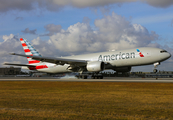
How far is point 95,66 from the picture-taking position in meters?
36.7

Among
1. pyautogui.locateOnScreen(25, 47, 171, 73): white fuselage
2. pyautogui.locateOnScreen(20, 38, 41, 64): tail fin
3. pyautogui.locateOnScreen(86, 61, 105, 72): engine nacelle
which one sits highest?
pyautogui.locateOnScreen(20, 38, 41, 64): tail fin

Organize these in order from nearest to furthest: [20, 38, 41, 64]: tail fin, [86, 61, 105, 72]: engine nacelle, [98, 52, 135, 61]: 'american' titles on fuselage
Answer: [98, 52, 135, 61]: 'american' titles on fuselage < [86, 61, 105, 72]: engine nacelle < [20, 38, 41, 64]: tail fin

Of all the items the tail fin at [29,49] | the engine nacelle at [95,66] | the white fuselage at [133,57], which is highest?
the tail fin at [29,49]

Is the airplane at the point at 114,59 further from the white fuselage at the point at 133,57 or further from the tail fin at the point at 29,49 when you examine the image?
the tail fin at the point at 29,49

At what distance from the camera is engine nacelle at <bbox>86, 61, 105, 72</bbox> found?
120 ft

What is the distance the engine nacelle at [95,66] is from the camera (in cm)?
3650

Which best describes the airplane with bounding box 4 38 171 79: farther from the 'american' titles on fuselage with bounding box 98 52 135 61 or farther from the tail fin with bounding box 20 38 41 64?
the tail fin with bounding box 20 38 41 64

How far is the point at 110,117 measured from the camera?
700 cm

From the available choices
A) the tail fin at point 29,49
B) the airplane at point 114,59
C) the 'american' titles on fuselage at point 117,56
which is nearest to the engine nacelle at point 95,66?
the airplane at point 114,59

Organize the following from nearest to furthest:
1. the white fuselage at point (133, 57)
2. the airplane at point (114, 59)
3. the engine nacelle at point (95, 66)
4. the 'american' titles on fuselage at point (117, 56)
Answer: the white fuselage at point (133, 57) → the airplane at point (114, 59) → the 'american' titles on fuselage at point (117, 56) → the engine nacelle at point (95, 66)

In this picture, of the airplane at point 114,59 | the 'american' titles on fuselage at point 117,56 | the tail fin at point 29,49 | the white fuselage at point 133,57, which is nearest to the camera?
the white fuselage at point 133,57

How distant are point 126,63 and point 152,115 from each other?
29493 mm

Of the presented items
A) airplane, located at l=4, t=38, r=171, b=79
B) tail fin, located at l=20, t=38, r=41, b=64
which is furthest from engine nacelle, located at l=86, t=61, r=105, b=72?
tail fin, located at l=20, t=38, r=41, b=64

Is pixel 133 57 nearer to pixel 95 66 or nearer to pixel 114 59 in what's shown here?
pixel 114 59
